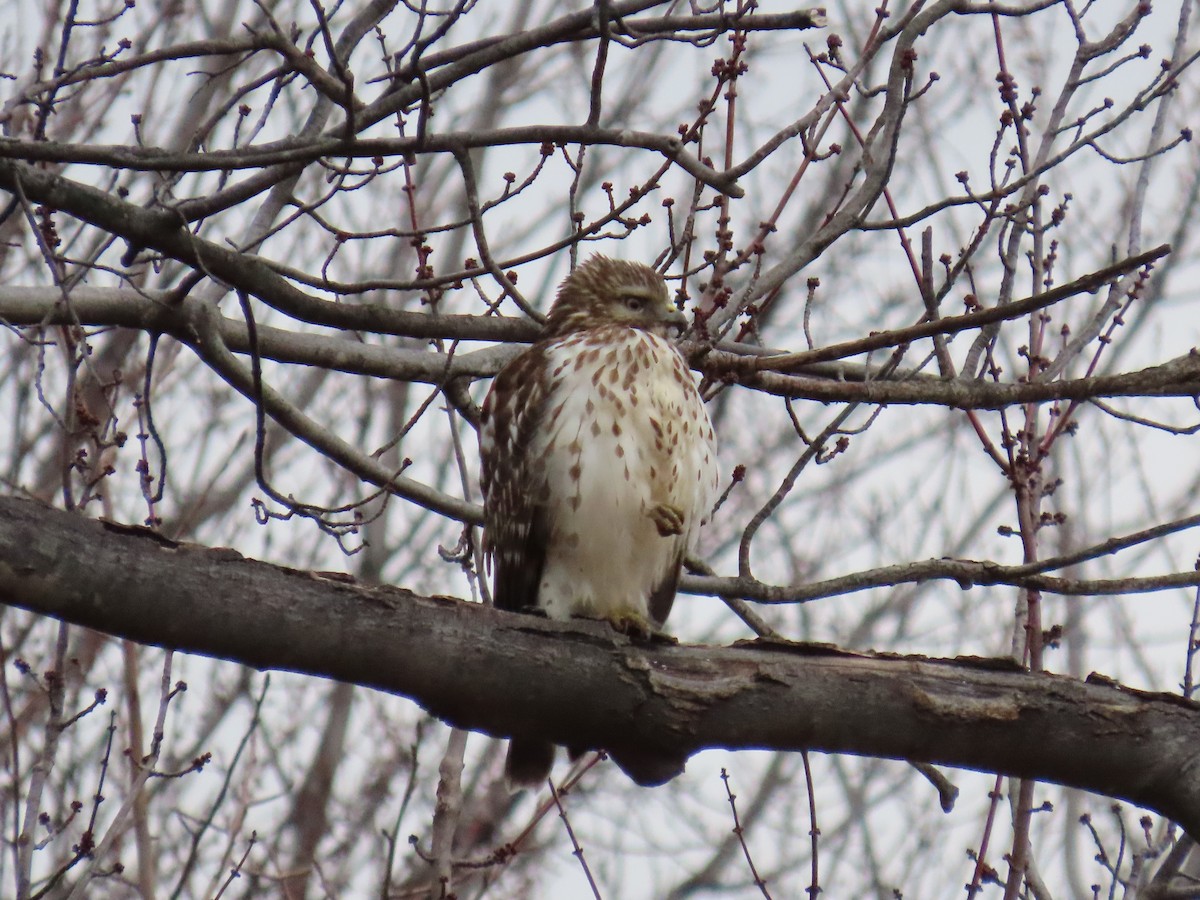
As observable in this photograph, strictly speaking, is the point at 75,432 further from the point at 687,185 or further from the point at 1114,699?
the point at 687,185

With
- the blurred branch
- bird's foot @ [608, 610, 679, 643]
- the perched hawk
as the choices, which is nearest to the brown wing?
the perched hawk

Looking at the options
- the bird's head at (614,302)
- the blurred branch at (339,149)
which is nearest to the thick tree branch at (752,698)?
the blurred branch at (339,149)

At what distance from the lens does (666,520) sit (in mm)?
4742

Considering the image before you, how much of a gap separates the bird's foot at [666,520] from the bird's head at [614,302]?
75 centimetres

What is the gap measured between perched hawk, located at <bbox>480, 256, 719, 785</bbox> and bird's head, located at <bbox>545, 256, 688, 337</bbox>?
7 centimetres

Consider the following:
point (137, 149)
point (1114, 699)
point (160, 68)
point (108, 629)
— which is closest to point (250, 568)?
point (108, 629)

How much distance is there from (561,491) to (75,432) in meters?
1.43

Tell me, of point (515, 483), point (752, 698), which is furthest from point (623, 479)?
point (752, 698)

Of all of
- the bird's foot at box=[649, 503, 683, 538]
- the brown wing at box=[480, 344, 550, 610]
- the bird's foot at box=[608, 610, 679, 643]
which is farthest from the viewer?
the brown wing at box=[480, 344, 550, 610]

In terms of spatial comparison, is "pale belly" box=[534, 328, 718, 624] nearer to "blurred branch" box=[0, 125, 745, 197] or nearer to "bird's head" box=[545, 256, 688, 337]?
"bird's head" box=[545, 256, 688, 337]

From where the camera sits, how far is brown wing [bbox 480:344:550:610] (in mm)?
4926

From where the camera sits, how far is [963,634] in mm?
12469

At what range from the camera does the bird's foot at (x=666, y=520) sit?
4.73 meters

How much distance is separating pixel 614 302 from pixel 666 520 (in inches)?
39.1
